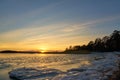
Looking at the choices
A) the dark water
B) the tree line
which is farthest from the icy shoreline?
the tree line

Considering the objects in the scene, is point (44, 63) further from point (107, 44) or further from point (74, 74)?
point (107, 44)

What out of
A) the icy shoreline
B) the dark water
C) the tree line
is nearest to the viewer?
the icy shoreline

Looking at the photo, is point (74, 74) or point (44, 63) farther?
point (44, 63)

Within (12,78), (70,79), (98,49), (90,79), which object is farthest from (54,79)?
(98,49)

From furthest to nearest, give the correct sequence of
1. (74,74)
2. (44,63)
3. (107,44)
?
(107,44)
(44,63)
(74,74)

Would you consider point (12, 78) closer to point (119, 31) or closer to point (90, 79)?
point (90, 79)

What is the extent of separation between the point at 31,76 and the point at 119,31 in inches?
4113

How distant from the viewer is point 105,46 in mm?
121250

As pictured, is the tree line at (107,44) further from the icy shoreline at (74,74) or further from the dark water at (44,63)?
the icy shoreline at (74,74)

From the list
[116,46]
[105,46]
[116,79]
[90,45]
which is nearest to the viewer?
[116,79]

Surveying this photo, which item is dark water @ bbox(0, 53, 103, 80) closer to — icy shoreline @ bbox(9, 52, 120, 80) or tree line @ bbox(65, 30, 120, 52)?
icy shoreline @ bbox(9, 52, 120, 80)

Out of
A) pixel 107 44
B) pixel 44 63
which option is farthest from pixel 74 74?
pixel 107 44

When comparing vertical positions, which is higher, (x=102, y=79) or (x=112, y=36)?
(x=112, y=36)

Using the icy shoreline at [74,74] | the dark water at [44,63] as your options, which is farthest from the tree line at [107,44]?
the icy shoreline at [74,74]
